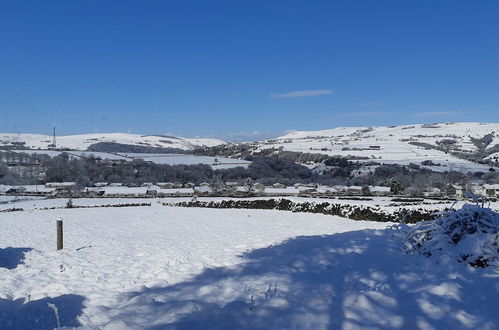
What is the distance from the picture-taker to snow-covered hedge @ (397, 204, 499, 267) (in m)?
7.05

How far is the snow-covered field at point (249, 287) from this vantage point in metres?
4.70

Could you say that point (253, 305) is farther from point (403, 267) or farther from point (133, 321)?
point (403, 267)

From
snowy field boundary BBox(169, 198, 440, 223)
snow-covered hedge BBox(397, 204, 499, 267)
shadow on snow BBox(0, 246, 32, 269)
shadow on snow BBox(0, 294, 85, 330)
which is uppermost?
snow-covered hedge BBox(397, 204, 499, 267)

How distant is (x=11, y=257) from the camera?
9.50 metres

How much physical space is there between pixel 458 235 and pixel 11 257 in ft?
36.6

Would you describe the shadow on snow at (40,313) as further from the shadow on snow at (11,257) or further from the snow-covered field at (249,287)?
the shadow on snow at (11,257)

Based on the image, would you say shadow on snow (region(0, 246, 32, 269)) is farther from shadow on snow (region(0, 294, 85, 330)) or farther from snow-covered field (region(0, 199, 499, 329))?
shadow on snow (region(0, 294, 85, 330))

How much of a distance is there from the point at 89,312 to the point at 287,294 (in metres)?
3.03

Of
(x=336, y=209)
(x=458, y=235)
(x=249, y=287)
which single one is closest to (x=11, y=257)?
(x=249, y=287)

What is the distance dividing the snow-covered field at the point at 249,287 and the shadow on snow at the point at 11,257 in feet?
0.08

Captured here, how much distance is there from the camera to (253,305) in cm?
521

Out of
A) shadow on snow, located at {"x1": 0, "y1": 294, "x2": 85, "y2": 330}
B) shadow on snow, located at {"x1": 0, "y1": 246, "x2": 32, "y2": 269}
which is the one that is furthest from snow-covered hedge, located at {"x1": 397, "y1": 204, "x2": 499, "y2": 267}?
shadow on snow, located at {"x1": 0, "y1": 246, "x2": 32, "y2": 269}

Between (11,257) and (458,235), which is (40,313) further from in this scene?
(458,235)

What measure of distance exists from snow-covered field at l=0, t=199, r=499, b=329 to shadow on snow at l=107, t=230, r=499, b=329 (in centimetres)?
2
